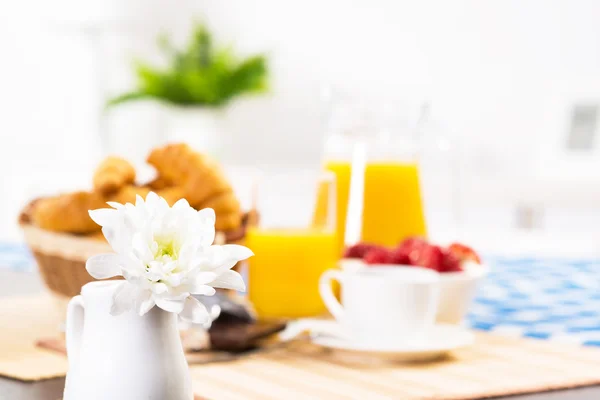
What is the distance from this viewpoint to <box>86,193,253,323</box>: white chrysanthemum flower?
46 cm

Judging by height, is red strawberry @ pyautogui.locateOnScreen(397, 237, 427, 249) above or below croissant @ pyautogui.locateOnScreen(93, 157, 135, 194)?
below

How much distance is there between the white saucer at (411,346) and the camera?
2.52 feet

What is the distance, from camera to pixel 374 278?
0.81 meters

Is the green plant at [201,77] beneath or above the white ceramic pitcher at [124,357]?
above

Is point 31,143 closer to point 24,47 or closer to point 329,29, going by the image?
point 24,47

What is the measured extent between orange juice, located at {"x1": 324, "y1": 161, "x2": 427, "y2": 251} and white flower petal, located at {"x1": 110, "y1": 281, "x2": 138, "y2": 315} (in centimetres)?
70

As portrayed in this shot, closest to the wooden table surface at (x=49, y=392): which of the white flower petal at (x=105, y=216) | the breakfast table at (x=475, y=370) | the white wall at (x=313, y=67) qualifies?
the breakfast table at (x=475, y=370)

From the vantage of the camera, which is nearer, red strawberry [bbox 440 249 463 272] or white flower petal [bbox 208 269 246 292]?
white flower petal [bbox 208 269 246 292]

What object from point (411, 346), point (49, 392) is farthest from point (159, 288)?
point (411, 346)

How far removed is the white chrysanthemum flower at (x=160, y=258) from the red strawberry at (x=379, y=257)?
0.45 metres

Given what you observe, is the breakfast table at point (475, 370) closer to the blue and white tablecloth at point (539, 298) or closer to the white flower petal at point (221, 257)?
the blue and white tablecloth at point (539, 298)

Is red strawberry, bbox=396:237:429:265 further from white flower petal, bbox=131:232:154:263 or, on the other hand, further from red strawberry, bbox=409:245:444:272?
white flower petal, bbox=131:232:154:263

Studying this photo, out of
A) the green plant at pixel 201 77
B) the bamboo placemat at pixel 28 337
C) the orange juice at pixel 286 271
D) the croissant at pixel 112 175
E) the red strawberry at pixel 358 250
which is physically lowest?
the bamboo placemat at pixel 28 337

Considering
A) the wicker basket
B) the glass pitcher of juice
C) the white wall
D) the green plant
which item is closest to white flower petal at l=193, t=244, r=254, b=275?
the wicker basket
